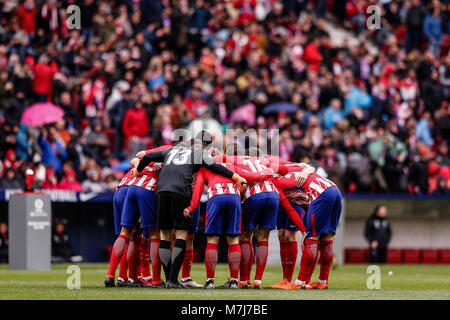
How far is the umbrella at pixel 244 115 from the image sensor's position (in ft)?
92.5

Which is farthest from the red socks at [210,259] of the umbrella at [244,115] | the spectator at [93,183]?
the umbrella at [244,115]

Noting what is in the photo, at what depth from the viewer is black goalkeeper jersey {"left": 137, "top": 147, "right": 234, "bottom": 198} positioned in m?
15.2

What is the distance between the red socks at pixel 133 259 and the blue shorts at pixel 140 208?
0.35 metres

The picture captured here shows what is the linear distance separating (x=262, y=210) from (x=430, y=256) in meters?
14.0

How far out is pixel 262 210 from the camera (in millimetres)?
15805

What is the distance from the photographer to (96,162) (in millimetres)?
25797

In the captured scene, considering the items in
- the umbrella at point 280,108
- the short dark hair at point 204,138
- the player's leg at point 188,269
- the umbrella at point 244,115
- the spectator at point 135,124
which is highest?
the umbrella at point 280,108

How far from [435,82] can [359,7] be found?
434 cm

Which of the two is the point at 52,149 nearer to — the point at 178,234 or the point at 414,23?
the point at 178,234

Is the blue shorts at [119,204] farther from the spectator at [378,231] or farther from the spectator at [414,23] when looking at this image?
the spectator at [414,23]

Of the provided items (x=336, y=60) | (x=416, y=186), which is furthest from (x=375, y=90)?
(x=416, y=186)

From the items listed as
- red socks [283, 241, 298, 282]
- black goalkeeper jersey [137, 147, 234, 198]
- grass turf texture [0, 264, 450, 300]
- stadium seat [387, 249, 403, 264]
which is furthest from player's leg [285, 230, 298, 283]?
stadium seat [387, 249, 403, 264]

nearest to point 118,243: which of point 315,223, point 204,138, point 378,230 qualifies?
point 204,138

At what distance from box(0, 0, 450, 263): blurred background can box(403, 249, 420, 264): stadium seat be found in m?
0.03
